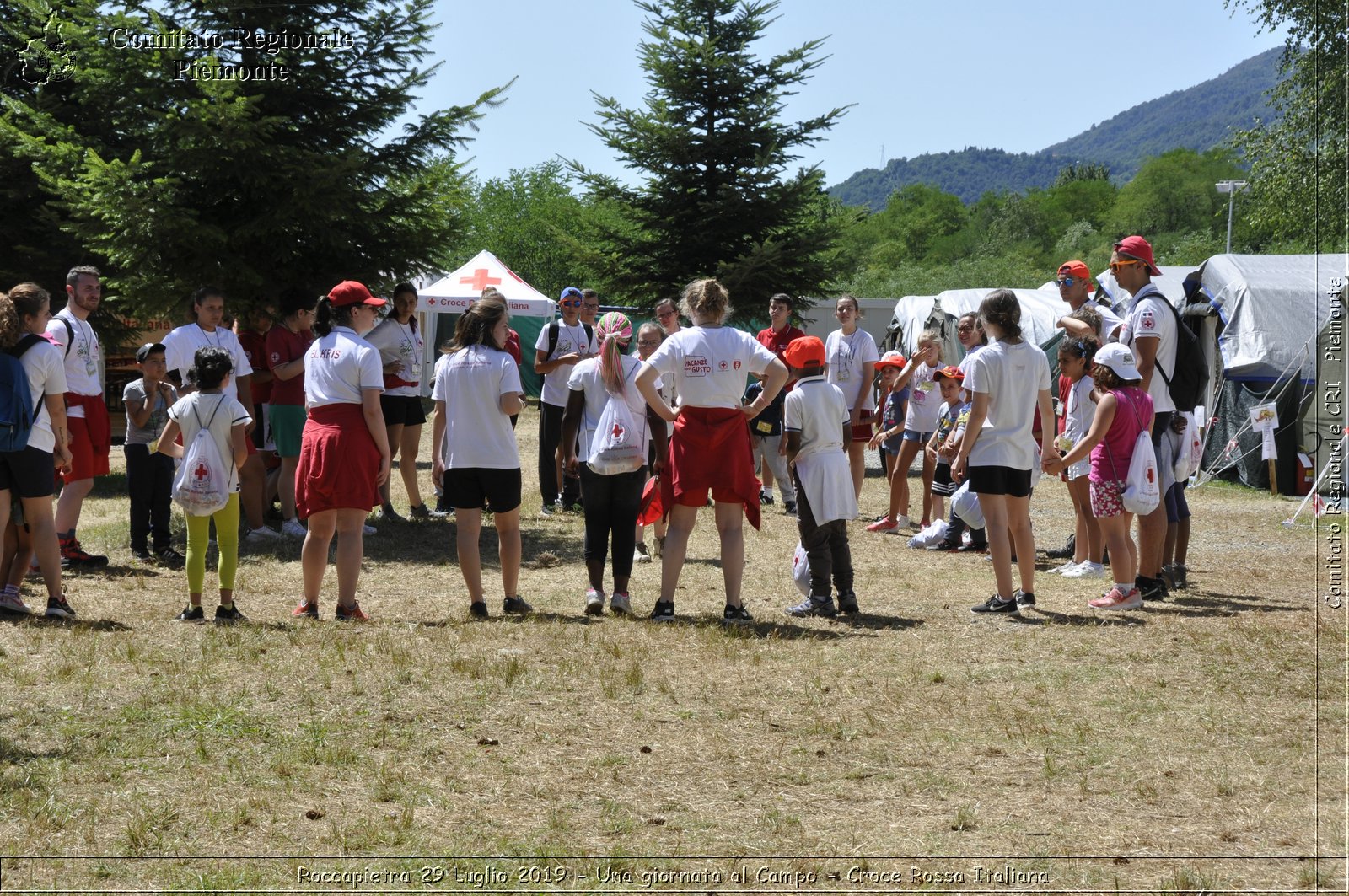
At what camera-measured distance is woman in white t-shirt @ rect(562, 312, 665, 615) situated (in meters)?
7.27

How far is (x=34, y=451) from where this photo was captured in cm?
684

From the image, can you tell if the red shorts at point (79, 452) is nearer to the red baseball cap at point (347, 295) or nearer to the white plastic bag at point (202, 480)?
the white plastic bag at point (202, 480)

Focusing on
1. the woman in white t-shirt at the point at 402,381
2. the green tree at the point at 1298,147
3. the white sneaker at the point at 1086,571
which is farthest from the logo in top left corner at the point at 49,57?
the green tree at the point at 1298,147

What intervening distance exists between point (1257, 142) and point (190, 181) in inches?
1036

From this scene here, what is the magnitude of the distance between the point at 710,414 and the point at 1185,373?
323cm

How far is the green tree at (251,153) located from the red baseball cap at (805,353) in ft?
15.6

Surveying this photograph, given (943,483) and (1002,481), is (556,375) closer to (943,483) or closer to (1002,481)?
(943,483)

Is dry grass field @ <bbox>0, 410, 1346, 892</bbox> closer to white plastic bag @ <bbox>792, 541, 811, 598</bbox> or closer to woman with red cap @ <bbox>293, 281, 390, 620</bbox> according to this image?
white plastic bag @ <bbox>792, 541, 811, 598</bbox>

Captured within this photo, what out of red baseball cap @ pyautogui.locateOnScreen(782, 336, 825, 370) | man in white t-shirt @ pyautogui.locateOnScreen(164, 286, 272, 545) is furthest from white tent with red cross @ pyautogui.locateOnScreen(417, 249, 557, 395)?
red baseball cap @ pyautogui.locateOnScreen(782, 336, 825, 370)

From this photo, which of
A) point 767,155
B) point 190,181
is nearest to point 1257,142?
point 767,155

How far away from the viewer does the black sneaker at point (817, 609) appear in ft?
24.2

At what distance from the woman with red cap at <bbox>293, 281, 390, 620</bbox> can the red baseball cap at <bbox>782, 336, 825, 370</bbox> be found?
243 centimetres

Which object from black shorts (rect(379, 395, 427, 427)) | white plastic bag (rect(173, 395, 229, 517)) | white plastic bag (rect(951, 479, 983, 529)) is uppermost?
black shorts (rect(379, 395, 427, 427))

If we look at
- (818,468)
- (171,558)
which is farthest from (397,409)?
(818,468)
